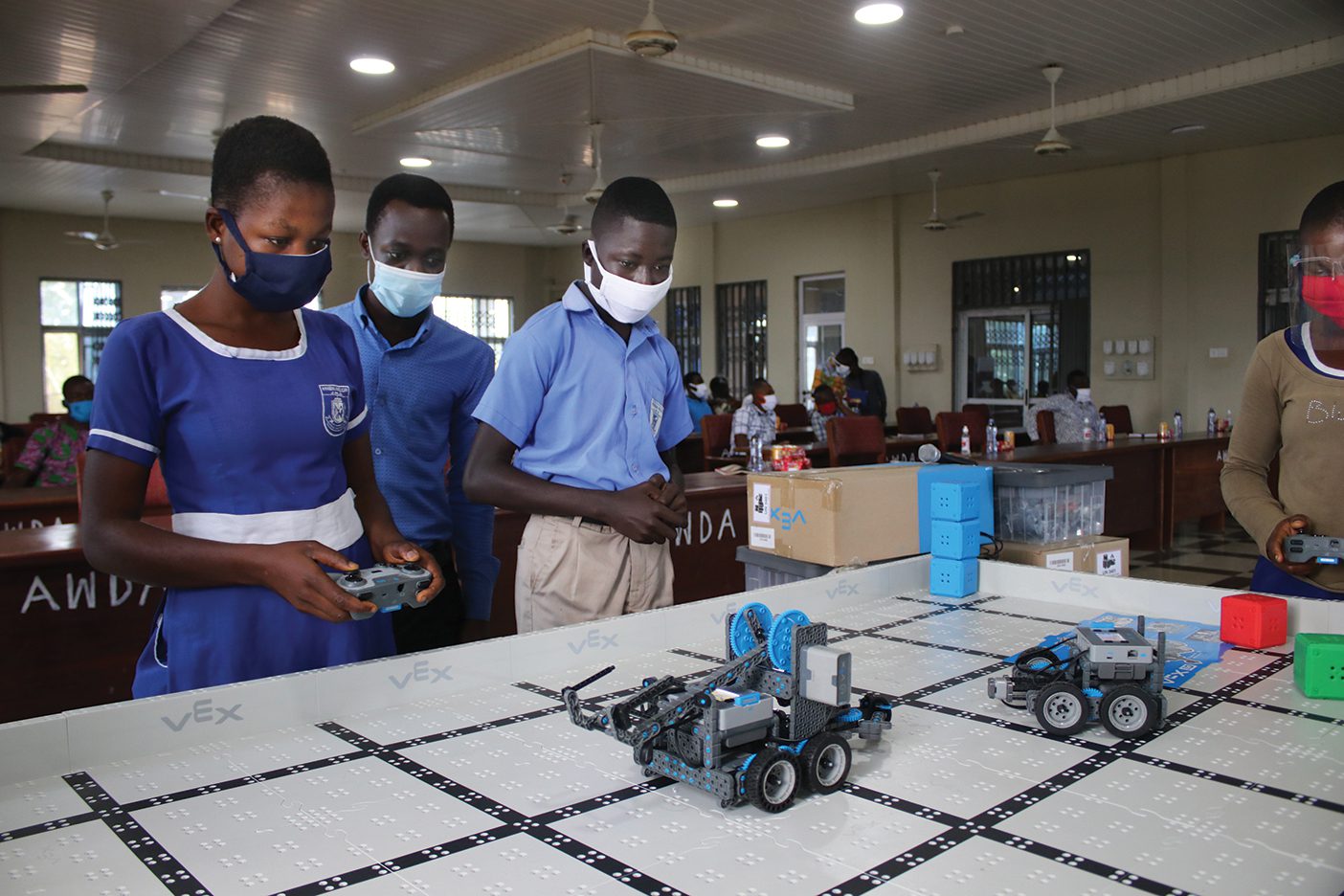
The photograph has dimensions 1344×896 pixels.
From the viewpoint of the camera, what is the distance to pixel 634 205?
1.84 meters

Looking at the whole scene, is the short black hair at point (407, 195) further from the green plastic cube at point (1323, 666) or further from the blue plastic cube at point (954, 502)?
the green plastic cube at point (1323, 666)

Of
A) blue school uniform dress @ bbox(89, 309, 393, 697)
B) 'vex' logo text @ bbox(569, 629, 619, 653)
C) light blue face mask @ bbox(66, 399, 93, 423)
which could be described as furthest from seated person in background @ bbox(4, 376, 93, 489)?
'vex' logo text @ bbox(569, 629, 619, 653)

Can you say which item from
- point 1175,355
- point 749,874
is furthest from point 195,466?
point 1175,355

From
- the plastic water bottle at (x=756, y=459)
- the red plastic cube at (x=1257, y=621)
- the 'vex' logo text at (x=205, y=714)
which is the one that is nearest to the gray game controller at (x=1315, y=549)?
the red plastic cube at (x=1257, y=621)

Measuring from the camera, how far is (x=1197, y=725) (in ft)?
4.11

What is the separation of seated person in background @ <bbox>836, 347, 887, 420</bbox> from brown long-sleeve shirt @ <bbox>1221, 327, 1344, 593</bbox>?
718 centimetres

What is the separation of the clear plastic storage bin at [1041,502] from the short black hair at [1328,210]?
28.8 inches

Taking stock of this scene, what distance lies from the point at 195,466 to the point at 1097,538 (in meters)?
2.00

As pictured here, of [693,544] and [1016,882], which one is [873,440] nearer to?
[693,544]

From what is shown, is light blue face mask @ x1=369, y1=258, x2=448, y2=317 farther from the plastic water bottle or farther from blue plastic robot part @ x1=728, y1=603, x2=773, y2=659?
the plastic water bottle

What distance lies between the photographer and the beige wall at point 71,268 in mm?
11867

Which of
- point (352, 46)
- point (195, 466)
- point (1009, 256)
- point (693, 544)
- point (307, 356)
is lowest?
point (693, 544)

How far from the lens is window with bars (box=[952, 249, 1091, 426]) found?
1020cm

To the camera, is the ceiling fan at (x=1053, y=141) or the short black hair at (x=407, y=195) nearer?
the short black hair at (x=407, y=195)
